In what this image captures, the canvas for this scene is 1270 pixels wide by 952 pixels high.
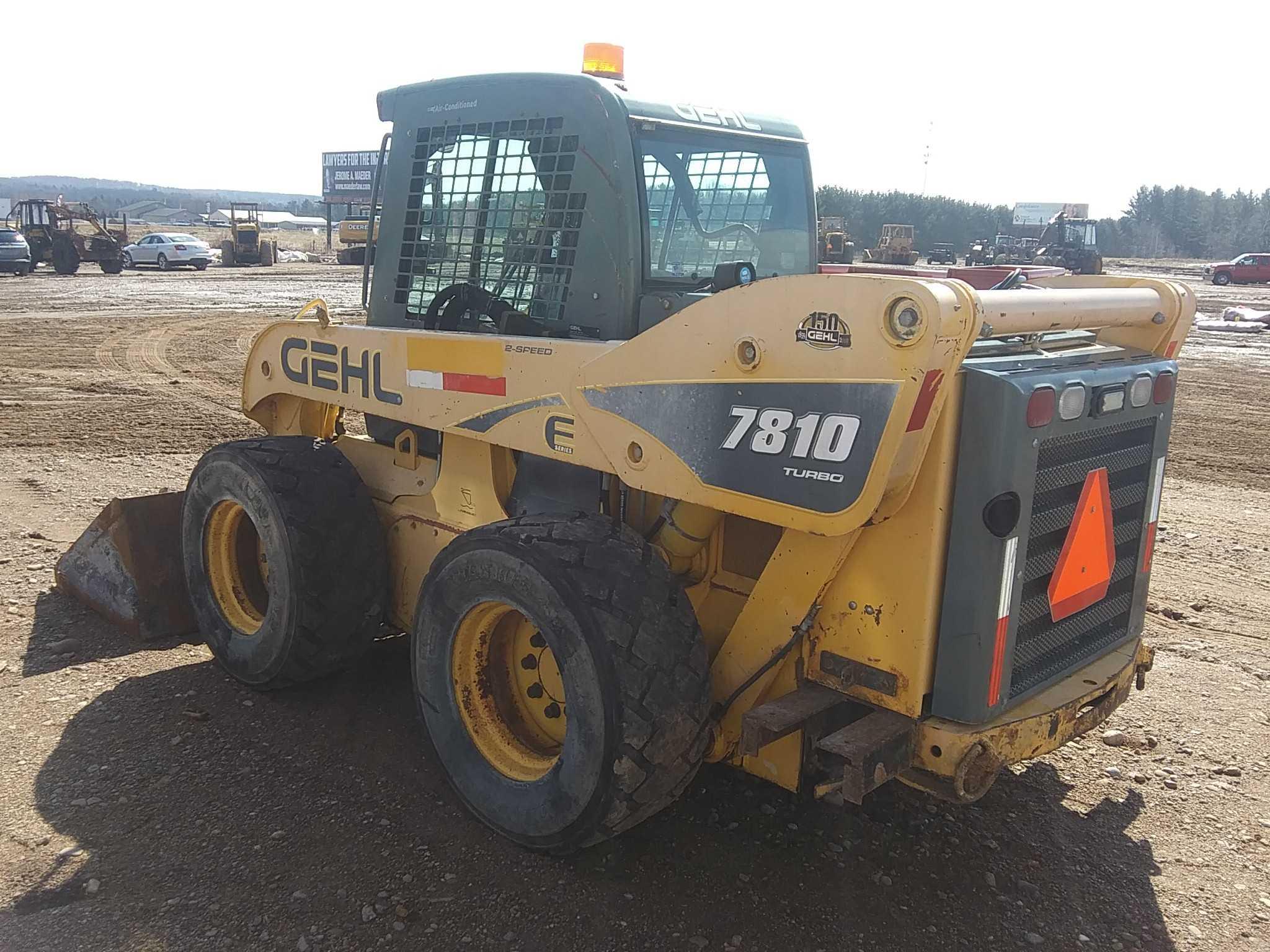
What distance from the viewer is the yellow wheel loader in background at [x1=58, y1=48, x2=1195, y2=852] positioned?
2.75 metres

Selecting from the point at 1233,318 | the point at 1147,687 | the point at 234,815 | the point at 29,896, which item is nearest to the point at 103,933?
the point at 29,896

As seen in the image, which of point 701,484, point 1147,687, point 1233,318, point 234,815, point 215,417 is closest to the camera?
point 701,484

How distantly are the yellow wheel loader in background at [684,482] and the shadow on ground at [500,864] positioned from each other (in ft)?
0.91

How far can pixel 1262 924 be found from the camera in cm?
327

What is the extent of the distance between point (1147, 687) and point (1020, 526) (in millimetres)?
2598

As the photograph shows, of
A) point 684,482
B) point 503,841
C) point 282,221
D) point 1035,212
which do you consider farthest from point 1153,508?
point 282,221

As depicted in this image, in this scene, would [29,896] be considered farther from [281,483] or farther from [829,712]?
[829,712]

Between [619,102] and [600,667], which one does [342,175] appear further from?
[600,667]

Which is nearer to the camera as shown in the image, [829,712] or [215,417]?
[829,712]

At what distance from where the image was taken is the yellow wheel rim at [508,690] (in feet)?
11.6

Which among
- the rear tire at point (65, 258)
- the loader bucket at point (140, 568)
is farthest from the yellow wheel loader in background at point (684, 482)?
the rear tire at point (65, 258)

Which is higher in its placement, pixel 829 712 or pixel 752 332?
pixel 752 332

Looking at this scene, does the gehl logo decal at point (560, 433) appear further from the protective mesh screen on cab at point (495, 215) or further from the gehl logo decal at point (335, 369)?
the gehl logo decal at point (335, 369)

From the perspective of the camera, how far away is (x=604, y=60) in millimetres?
3873
